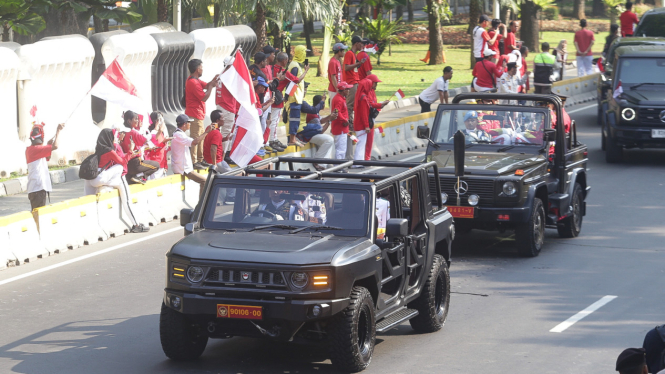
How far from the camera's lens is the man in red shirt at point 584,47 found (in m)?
31.5

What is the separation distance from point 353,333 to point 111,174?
24.1 ft

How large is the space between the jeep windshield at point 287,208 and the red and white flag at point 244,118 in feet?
19.3

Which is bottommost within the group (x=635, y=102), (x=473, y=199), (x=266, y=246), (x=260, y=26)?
(x=473, y=199)

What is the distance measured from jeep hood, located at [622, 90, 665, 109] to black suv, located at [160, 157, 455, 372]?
11.3 meters

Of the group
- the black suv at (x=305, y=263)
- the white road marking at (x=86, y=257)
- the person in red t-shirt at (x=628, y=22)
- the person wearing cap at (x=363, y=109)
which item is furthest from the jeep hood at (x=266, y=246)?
the person in red t-shirt at (x=628, y=22)

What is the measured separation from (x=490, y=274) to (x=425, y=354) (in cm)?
337

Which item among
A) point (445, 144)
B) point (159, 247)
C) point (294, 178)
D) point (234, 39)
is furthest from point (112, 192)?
point (234, 39)

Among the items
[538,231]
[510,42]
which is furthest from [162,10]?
[538,231]

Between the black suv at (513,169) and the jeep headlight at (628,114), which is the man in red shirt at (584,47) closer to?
the jeep headlight at (628,114)

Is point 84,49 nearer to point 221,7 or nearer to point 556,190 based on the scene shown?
point 221,7

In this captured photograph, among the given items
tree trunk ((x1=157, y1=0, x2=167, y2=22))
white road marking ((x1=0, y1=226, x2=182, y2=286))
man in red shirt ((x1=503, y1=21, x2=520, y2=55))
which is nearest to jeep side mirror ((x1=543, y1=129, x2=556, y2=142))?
white road marking ((x1=0, y1=226, x2=182, y2=286))

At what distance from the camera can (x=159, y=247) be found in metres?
13.2

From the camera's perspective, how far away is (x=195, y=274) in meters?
7.59

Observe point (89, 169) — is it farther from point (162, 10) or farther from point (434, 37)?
point (434, 37)
